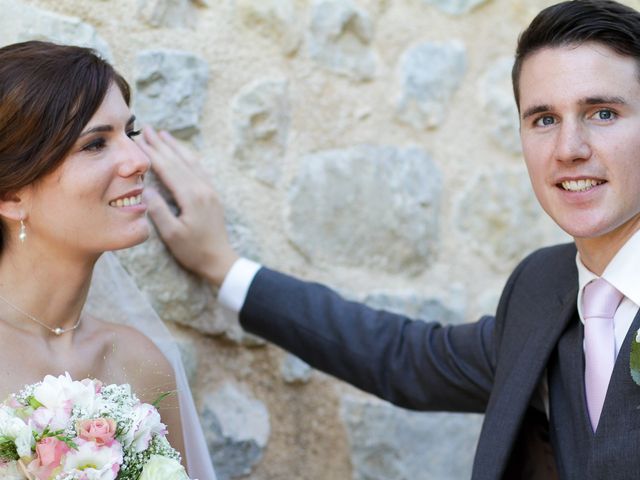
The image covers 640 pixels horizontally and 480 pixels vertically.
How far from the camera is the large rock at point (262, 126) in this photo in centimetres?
260

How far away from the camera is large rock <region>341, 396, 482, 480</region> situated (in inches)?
110

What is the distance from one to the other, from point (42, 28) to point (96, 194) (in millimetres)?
460

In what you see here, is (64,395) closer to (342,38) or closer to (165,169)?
(165,169)

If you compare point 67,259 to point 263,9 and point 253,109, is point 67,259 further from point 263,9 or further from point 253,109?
point 263,9

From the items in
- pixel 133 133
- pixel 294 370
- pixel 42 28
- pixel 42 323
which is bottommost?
pixel 294 370

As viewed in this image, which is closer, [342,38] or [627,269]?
[627,269]

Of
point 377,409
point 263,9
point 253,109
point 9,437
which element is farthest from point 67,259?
point 377,409

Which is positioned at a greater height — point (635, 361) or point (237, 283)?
point (635, 361)

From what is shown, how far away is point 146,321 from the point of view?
234 centimetres

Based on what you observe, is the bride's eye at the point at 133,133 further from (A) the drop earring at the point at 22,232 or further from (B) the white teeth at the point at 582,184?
(B) the white teeth at the point at 582,184

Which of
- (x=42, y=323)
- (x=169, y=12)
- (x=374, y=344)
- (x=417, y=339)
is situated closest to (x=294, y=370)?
(x=374, y=344)

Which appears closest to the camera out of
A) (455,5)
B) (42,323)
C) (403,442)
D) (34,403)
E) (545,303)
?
(34,403)

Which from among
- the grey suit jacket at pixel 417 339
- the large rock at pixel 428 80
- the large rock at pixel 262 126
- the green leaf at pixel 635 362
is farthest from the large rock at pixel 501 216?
the green leaf at pixel 635 362

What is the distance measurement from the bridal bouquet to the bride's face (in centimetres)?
35
